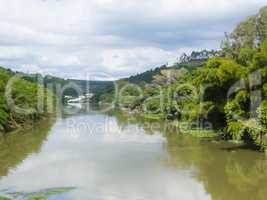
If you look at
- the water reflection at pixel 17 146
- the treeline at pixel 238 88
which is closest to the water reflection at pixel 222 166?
the treeline at pixel 238 88

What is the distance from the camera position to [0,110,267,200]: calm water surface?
Answer: 20.6 metres

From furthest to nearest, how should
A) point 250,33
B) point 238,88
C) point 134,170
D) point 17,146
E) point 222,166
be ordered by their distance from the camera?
point 250,33
point 17,146
point 238,88
point 222,166
point 134,170

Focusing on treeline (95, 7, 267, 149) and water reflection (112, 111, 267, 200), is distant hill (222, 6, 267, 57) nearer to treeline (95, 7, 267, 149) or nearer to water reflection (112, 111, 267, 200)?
treeline (95, 7, 267, 149)

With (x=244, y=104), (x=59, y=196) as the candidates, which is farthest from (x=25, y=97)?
(x=59, y=196)

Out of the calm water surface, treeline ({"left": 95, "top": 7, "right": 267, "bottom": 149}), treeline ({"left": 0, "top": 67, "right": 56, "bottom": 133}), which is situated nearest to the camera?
the calm water surface

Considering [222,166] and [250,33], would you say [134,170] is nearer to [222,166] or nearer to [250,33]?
[222,166]

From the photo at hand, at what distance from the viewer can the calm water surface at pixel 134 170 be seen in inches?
812

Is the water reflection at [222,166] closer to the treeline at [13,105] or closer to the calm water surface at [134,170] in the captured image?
the calm water surface at [134,170]

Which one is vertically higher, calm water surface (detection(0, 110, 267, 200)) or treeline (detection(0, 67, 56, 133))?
treeline (detection(0, 67, 56, 133))

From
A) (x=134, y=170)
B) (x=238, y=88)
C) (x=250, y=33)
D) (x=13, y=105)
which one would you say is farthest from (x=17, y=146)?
(x=250, y=33)

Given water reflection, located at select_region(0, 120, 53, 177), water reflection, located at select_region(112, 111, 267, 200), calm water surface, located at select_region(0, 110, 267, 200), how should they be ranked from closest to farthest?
calm water surface, located at select_region(0, 110, 267, 200) → water reflection, located at select_region(112, 111, 267, 200) → water reflection, located at select_region(0, 120, 53, 177)

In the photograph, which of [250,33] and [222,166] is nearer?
[222,166]

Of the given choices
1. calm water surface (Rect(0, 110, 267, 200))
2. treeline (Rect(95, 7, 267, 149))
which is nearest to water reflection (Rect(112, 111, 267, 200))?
calm water surface (Rect(0, 110, 267, 200))

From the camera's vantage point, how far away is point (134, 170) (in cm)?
2623
